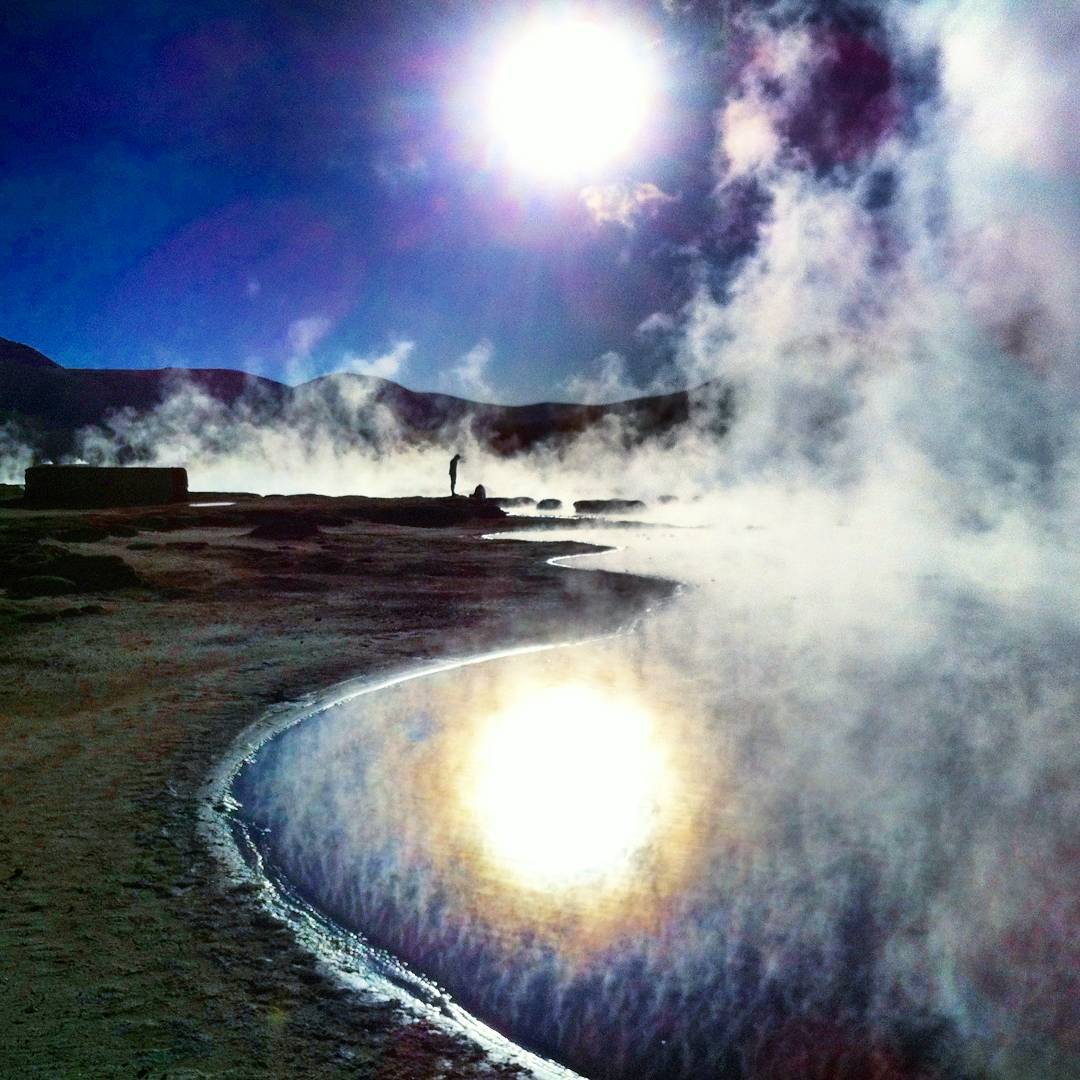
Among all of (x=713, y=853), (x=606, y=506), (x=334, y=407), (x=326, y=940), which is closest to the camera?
(x=326, y=940)

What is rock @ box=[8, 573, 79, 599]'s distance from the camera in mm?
10750

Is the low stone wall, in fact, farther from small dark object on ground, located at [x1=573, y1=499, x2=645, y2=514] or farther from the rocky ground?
small dark object on ground, located at [x1=573, y1=499, x2=645, y2=514]

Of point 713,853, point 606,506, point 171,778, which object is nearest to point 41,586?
point 171,778

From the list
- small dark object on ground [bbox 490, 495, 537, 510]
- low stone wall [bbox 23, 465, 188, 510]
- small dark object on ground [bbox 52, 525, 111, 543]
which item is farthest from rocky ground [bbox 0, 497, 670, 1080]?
small dark object on ground [bbox 490, 495, 537, 510]

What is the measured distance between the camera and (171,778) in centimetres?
499

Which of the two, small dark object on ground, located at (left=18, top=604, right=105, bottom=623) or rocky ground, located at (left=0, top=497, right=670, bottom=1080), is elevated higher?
small dark object on ground, located at (left=18, top=604, right=105, bottom=623)

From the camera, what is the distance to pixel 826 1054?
110 inches

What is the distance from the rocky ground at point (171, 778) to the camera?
2676mm

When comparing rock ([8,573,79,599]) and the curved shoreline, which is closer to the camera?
the curved shoreline

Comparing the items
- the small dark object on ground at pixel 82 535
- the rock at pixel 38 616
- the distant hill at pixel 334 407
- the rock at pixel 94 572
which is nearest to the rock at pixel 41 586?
the rock at pixel 94 572

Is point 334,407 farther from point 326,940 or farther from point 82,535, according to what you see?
point 326,940

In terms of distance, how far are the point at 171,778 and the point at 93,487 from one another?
2797 cm

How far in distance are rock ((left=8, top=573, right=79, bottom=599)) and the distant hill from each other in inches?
2438

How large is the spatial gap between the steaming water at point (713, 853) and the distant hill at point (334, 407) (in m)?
64.2
